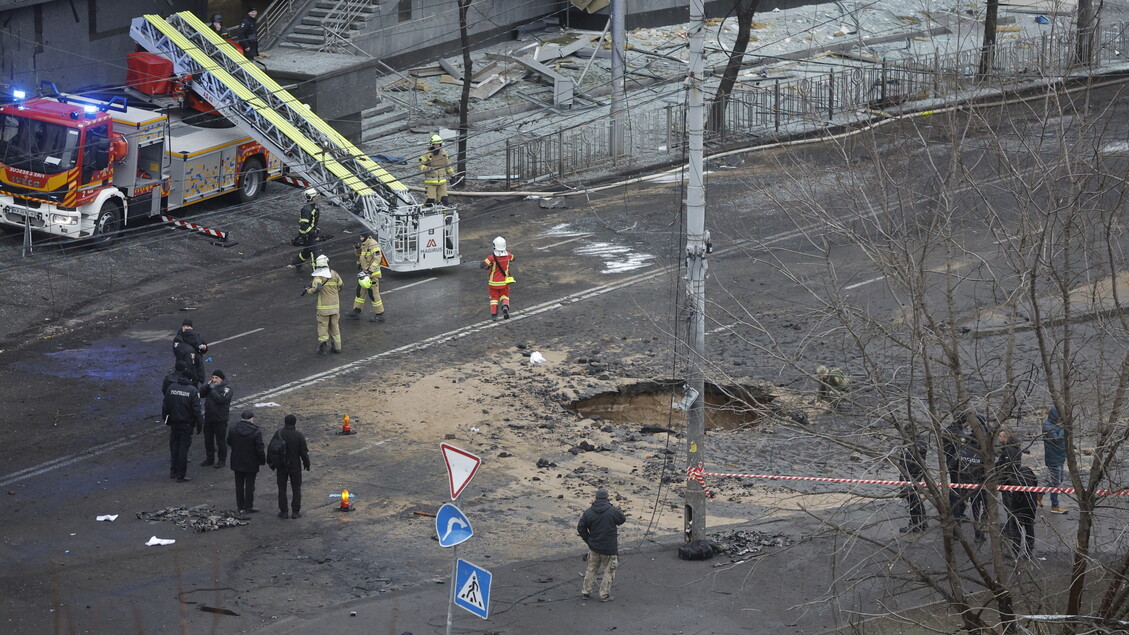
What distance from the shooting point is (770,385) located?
65.5 feet

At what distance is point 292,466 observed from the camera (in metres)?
15.5

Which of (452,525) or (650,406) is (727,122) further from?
(452,525)

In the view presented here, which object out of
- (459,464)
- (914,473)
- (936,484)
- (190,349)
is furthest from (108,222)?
(936,484)

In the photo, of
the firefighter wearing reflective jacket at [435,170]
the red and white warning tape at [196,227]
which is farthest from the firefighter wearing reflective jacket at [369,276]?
the red and white warning tape at [196,227]

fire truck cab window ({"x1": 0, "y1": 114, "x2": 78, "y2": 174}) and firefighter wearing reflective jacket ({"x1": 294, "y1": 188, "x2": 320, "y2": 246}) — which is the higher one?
Answer: fire truck cab window ({"x1": 0, "y1": 114, "x2": 78, "y2": 174})

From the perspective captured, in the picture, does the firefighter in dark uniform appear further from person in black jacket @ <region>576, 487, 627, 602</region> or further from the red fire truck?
person in black jacket @ <region>576, 487, 627, 602</region>

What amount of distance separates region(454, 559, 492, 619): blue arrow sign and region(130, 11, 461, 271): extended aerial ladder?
13.4 meters

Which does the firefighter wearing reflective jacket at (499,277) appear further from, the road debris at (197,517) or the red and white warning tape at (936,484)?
the road debris at (197,517)

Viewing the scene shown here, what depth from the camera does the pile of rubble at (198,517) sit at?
50.3 feet

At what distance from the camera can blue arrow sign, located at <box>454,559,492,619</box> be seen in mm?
11133

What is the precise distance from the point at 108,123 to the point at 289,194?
495 cm

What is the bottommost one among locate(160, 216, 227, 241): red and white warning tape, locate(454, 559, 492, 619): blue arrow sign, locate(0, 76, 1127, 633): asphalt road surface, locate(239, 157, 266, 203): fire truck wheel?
locate(0, 76, 1127, 633): asphalt road surface

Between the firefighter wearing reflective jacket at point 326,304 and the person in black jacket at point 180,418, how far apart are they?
3801 mm

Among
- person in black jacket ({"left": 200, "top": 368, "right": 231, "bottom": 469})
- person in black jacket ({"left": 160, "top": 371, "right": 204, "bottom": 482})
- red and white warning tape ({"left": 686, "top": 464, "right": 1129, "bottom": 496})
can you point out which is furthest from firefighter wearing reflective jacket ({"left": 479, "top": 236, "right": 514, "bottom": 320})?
person in black jacket ({"left": 160, "top": 371, "right": 204, "bottom": 482})
